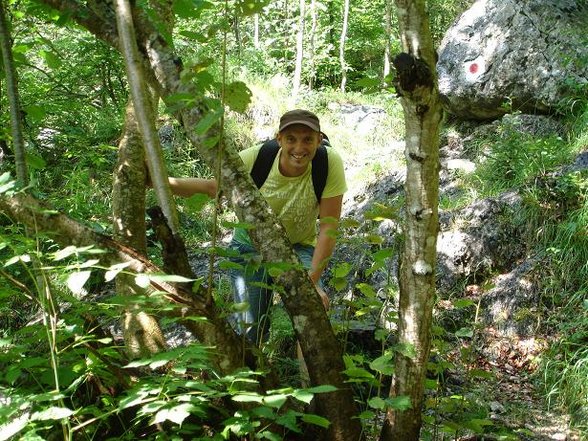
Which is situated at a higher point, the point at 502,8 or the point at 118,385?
the point at 502,8

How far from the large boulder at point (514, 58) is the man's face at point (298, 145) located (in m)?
4.97

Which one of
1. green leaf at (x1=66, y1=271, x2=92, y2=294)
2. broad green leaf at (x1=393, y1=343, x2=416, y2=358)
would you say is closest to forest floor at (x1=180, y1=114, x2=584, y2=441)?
broad green leaf at (x1=393, y1=343, x2=416, y2=358)

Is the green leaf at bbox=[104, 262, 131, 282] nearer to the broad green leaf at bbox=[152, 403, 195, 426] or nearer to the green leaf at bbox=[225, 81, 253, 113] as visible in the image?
the broad green leaf at bbox=[152, 403, 195, 426]

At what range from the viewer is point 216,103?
1.84m

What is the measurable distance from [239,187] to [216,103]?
0.47 meters

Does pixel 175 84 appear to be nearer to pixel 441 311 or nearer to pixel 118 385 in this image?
pixel 118 385

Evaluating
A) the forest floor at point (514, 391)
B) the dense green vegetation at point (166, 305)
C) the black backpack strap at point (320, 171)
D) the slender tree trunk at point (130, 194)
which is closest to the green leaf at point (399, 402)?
the dense green vegetation at point (166, 305)

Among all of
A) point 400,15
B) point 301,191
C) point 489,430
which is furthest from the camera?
point 489,430

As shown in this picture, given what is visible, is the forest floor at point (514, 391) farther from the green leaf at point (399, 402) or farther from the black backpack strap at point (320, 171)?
the black backpack strap at point (320, 171)

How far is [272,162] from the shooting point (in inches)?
124

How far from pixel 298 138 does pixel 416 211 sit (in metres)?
1.15

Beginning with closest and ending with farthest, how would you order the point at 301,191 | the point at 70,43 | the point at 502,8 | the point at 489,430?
the point at 301,191 < the point at 489,430 < the point at 70,43 < the point at 502,8

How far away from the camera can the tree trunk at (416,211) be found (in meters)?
1.82

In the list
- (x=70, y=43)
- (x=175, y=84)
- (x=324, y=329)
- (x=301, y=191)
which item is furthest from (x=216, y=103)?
(x=70, y=43)
